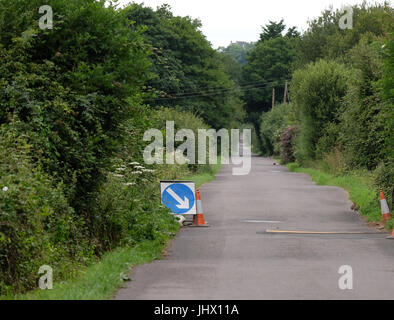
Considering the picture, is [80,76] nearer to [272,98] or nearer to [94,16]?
[94,16]

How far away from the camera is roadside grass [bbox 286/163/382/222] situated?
18559 millimetres

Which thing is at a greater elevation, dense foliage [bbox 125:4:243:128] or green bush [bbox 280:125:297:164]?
dense foliage [bbox 125:4:243:128]

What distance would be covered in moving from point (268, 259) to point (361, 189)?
13458mm

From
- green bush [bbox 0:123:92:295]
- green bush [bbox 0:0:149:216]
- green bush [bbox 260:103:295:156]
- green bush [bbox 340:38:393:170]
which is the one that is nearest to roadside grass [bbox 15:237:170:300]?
green bush [bbox 0:123:92:295]

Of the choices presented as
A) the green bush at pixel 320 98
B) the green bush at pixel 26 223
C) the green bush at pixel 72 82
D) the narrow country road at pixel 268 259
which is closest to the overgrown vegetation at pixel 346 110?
the green bush at pixel 320 98

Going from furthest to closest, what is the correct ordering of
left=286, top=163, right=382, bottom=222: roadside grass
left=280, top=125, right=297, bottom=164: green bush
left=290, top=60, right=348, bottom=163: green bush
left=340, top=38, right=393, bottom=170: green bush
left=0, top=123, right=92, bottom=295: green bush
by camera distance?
1. left=280, top=125, right=297, bottom=164: green bush
2. left=290, top=60, right=348, bottom=163: green bush
3. left=340, top=38, right=393, bottom=170: green bush
4. left=286, top=163, right=382, bottom=222: roadside grass
5. left=0, top=123, right=92, bottom=295: green bush

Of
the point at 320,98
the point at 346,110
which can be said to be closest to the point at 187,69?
the point at 320,98

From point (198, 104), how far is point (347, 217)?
4907 cm

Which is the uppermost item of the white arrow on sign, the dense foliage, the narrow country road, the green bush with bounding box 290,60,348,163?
the dense foliage

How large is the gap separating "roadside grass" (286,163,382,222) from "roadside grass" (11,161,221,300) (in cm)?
764

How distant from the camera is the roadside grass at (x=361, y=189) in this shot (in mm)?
18559

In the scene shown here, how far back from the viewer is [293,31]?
362 ft

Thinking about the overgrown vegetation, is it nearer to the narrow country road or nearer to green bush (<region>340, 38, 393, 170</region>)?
green bush (<region>340, 38, 393, 170</region>)

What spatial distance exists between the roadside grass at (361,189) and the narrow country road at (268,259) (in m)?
0.41
